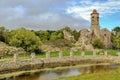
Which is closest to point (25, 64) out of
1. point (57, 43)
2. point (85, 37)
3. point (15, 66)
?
point (15, 66)

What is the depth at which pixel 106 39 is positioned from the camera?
388ft

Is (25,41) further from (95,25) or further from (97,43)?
(95,25)

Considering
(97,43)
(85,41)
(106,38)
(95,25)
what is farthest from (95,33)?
(85,41)

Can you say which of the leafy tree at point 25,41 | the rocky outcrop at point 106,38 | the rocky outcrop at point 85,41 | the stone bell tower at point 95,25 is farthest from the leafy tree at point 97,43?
the leafy tree at point 25,41

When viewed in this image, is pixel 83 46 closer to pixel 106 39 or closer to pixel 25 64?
pixel 106 39

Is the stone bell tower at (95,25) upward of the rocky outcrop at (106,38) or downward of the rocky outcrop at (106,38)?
upward

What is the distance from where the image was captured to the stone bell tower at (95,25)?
11612 centimetres

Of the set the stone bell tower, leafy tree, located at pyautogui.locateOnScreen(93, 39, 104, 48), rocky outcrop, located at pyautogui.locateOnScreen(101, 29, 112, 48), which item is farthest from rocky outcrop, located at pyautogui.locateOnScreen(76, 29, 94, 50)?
rocky outcrop, located at pyautogui.locateOnScreen(101, 29, 112, 48)

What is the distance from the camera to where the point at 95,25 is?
118500mm

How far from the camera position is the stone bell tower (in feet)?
381

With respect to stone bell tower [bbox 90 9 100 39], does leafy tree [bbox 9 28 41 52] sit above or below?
below

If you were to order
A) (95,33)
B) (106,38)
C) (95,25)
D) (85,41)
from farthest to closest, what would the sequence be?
(106,38)
(95,25)
(95,33)
(85,41)

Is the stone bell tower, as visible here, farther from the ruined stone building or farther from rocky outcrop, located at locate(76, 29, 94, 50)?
rocky outcrop, located at locate(76, 29, 94, 50)

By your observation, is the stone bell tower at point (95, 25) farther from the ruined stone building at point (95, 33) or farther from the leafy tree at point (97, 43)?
the leafy tree at point (97, 43)
